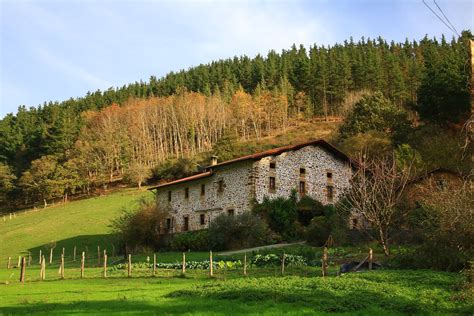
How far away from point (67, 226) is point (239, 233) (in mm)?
32566

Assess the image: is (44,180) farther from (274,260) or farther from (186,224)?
(274,260)

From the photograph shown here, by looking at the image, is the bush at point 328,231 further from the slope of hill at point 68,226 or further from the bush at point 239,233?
the slope of hill at point 68,226

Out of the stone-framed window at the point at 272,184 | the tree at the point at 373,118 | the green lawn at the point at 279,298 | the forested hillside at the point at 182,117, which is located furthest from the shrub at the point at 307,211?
the forested hillside at the point at 182,117

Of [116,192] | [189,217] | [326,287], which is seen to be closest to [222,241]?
[189,217]

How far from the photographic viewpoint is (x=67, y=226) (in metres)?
64.6

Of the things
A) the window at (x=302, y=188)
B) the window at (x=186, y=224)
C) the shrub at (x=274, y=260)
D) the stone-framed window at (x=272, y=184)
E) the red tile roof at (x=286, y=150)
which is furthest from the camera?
the window at (x=186, y=224)

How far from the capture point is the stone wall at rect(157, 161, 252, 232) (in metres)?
45.3

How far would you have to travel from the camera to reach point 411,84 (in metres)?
109

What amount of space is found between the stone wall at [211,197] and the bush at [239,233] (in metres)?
4.16

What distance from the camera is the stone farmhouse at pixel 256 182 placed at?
148 feet

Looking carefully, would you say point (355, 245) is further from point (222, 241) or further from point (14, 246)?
point (14, 246)

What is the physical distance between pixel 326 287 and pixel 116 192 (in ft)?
238

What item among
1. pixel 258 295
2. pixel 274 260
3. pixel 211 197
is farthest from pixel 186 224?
pixel 258 295

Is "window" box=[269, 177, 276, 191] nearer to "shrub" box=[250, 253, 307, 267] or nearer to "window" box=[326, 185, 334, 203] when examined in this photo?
"window" box=[326, 185, 334, 203]
